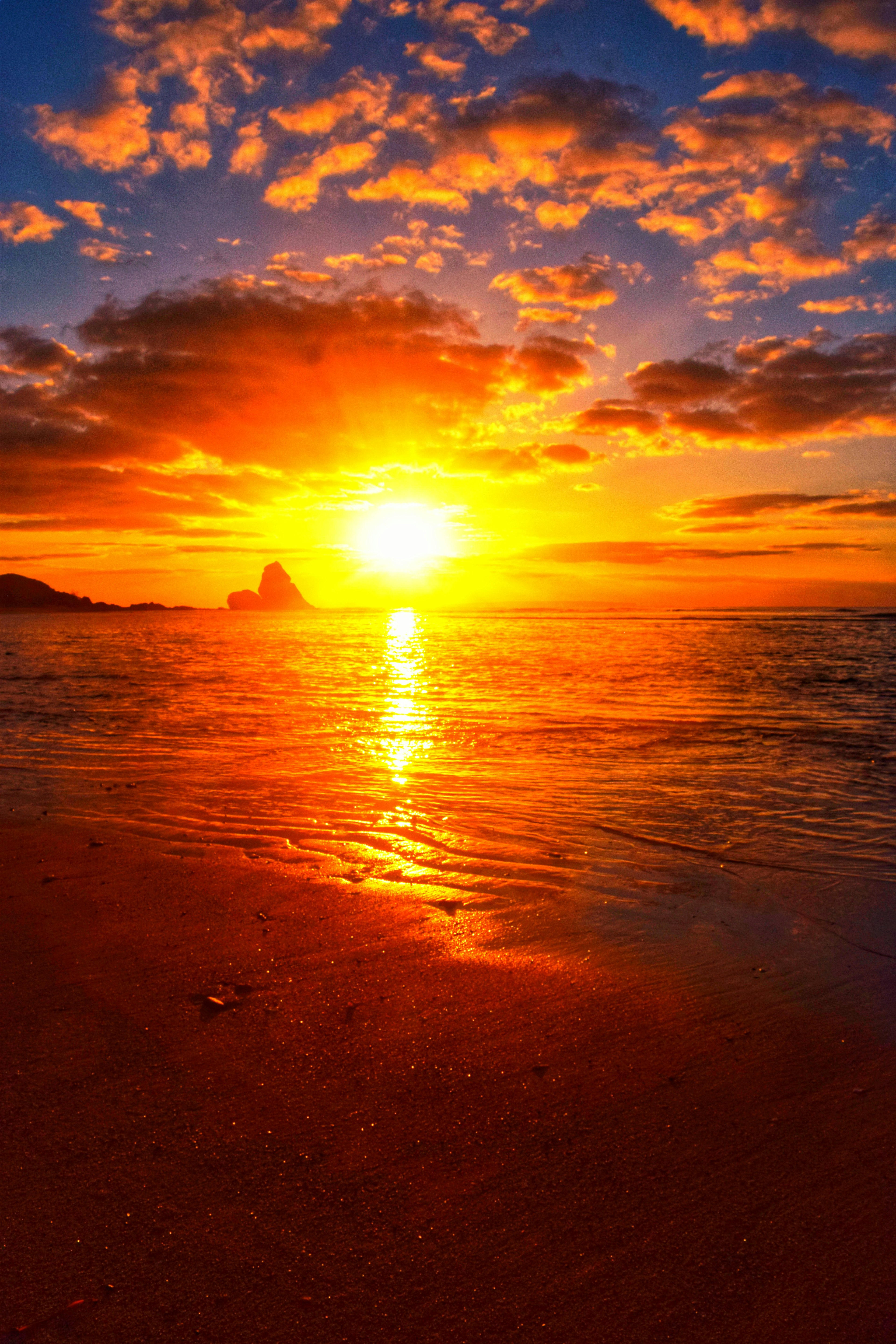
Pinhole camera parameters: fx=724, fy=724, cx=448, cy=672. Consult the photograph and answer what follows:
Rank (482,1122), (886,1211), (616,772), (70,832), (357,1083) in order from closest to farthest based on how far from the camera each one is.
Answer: (886,1211) < (482,1122) < (357,1083) < (70,832) < (616,772)

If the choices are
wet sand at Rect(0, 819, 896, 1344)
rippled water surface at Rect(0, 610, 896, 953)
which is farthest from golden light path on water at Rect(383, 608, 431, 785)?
wet sand at Rect(0, 819, 896, 1344)

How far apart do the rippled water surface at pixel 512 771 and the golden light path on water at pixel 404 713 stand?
8cm

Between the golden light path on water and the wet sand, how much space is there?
5.29 m

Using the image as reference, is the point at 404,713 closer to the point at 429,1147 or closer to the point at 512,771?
the point at 512,771

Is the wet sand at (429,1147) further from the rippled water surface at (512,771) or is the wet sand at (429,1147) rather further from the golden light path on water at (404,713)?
the golden light path on water at (404,713)

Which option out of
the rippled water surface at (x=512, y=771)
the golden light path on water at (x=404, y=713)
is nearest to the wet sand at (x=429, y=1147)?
the rippled water surface at (x=512, y=771)

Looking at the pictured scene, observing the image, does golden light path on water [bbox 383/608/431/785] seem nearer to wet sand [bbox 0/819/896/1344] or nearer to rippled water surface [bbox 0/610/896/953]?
rippled water surface [bbox 0/610/896/953]

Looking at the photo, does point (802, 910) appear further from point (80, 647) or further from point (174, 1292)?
point (80, 647)

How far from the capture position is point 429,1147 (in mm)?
2773

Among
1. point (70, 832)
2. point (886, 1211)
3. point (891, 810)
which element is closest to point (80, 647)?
point (70, 832)

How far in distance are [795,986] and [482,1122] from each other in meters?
2.25

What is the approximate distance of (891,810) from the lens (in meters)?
8.02

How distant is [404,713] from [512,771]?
598 centimetres

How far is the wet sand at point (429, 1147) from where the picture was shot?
2146 mm
